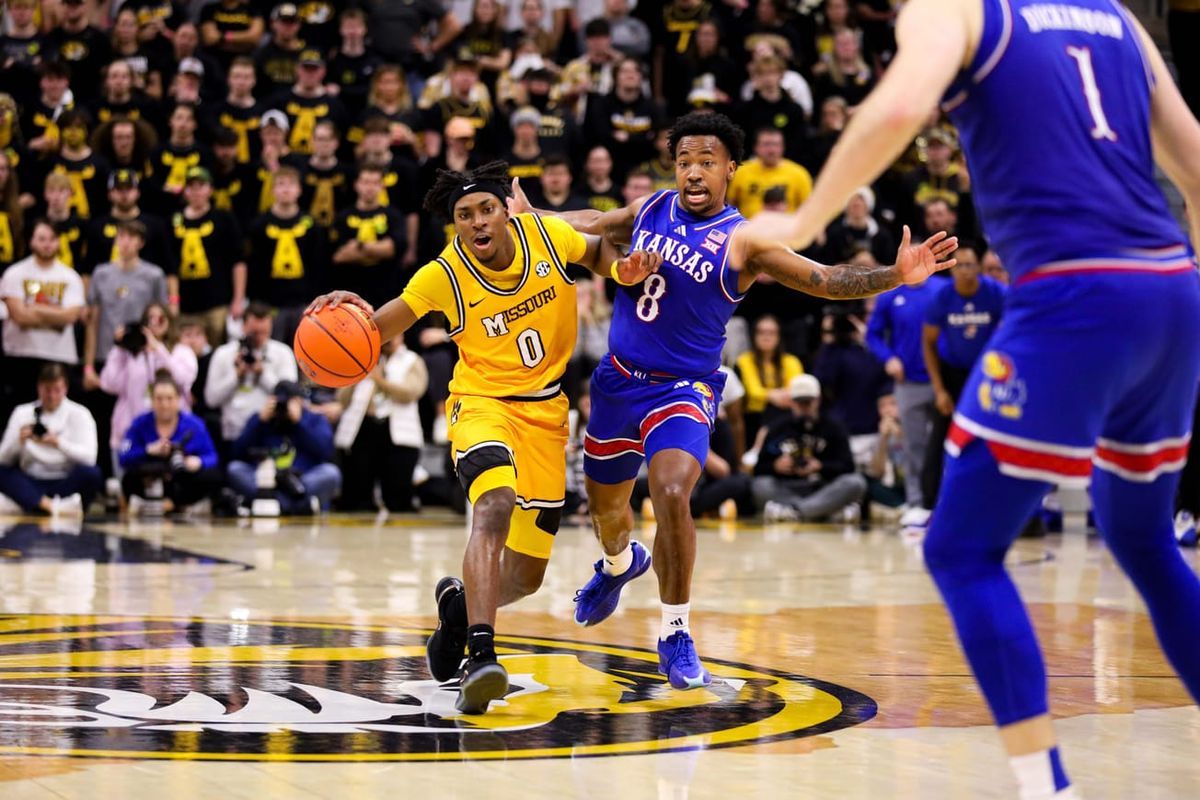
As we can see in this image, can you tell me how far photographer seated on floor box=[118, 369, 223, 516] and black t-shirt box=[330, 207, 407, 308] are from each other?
194 centimetres

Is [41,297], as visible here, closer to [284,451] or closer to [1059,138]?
[284,451]

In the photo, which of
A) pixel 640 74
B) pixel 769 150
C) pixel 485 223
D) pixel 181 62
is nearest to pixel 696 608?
pixel 485 223

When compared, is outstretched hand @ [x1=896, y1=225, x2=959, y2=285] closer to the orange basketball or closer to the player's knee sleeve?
the player's knee sleeve

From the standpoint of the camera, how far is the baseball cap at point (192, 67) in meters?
16.0

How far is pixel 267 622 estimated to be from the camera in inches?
292

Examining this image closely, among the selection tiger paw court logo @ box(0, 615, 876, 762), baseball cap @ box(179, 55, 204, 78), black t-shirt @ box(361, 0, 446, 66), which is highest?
black t-shirt @ box(361, 0, 446, 66)

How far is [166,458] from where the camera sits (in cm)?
1377

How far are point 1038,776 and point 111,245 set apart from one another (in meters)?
12.4

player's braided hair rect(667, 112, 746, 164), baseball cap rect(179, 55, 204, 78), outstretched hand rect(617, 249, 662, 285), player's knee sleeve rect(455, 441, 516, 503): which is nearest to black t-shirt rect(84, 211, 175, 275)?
baseball cap rect(179, 55, 204, 78)

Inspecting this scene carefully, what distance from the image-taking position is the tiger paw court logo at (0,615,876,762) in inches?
190

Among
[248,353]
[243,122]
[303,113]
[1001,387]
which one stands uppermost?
[303,113]

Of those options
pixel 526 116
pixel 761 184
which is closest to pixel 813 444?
pixel 761 184

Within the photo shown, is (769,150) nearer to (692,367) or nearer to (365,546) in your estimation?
(365,546)

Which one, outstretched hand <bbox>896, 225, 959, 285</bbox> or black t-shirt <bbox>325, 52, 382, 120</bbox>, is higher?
black t-shirt <bbox>325, 52, 382, 120</bbox>
